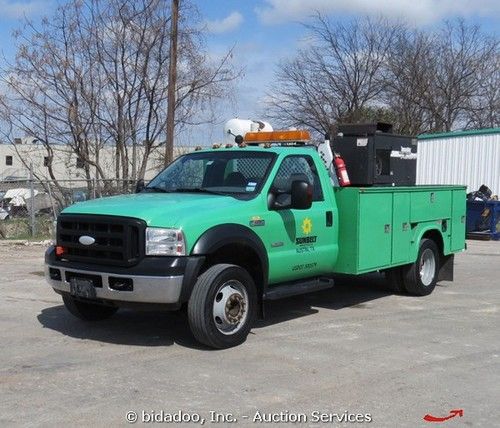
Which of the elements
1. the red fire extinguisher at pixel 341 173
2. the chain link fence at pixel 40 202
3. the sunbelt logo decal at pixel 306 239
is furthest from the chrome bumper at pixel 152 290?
the chain link fence at pixel 40 202

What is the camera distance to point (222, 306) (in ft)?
20.8

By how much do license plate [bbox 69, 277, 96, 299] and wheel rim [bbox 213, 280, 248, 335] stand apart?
1183mm

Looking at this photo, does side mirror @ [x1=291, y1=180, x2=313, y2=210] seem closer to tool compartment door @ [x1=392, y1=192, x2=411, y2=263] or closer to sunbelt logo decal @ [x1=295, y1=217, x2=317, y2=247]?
sunbelt logo decal @ [x1=295, y1=217, x2=317, y2=247]

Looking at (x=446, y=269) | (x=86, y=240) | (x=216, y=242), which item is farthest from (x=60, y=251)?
(x=446, y=269)

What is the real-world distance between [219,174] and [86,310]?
2.14 metres

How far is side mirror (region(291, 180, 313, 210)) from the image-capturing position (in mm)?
6773

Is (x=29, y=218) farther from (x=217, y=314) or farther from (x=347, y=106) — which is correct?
(x=347, y=106)

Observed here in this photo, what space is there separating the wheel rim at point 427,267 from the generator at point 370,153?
1.13 m

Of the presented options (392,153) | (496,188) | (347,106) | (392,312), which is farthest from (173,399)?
(347,106)

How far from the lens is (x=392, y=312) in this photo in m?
8.40

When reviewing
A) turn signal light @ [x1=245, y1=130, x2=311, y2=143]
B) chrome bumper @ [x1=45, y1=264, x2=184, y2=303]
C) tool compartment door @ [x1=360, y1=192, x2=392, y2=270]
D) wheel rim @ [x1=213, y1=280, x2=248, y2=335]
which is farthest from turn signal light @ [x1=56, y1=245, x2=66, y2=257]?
tool compartment door @ [x1=360, y1=192, x2=392, y2=270]

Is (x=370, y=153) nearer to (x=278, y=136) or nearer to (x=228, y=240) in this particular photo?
(x=278, y=136)

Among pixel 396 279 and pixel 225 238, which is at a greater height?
pixel 225 238

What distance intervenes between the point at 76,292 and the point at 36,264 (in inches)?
265
